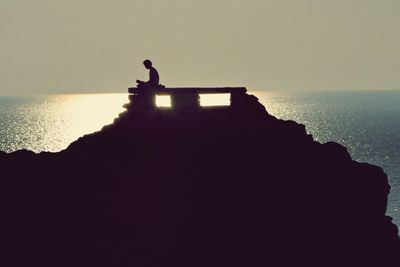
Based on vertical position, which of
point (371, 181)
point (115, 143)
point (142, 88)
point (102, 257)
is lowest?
point (102, 257)

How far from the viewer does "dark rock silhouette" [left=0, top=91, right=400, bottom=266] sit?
34875mm

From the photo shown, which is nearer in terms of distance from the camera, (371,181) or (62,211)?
(62,211)

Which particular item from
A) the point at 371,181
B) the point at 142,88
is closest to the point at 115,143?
the point at 142,88

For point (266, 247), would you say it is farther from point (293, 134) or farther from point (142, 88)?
point (142, 88)

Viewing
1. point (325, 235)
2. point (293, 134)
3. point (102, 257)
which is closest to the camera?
point (102, 257)

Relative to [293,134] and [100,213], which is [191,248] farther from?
[293,134]

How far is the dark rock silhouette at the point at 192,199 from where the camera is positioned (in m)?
34.9

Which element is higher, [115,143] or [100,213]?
[115,143]

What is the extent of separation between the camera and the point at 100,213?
35562 mm

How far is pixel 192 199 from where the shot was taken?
35750 millimetres

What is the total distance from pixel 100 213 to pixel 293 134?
546 inches

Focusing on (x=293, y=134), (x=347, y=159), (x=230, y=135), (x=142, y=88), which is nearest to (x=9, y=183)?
(x=142, y=88)

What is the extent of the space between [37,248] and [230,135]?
13278 mm

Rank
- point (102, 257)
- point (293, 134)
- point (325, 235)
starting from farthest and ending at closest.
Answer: point (293, 134)
point (325, 235)
point (102, 257)
